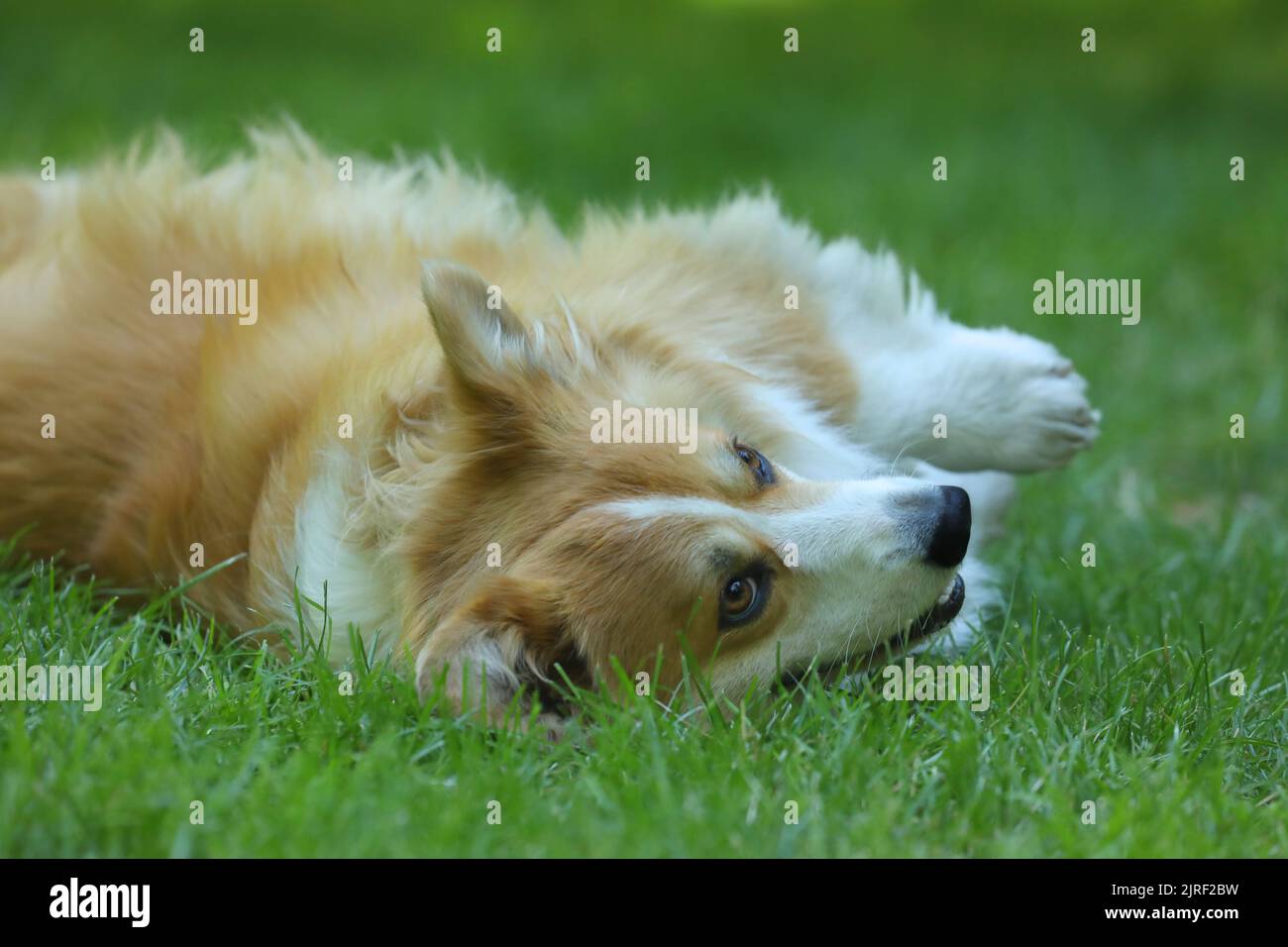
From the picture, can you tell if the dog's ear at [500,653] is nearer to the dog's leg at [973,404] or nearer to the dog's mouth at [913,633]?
the dog's mouth at [913,633]

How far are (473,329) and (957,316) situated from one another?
345cm

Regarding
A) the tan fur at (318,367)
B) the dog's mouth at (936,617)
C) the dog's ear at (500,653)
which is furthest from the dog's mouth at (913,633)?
the dog's ear at (500,653)

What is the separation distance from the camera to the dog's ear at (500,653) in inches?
133

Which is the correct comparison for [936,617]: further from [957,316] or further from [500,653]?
[957,316]

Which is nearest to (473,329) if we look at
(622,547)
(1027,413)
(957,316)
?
(622,547)

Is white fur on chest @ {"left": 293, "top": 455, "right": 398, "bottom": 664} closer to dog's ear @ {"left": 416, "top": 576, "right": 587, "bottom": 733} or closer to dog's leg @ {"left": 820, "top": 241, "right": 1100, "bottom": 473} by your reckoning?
dog's ear @ {"left": 416, "top": 576, "right": 587, "bottom": 733}

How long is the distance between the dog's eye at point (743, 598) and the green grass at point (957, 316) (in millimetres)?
222

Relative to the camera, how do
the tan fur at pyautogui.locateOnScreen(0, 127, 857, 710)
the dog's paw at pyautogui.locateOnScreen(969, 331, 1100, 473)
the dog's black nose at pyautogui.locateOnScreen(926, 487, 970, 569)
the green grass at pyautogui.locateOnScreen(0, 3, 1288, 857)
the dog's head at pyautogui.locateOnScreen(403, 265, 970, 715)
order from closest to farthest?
the green grass at pyautogui.locateOnScreen(0, 3, 1288, 857) → the dog's head at pyautogui.locateOnScreen(403, 265, 970, 715) → the dog's black nose at pyautogui.locateOnScreen(926, 487, 970, 569) → the tan fur at pyautogui.locateOnScreen(0, 127, 857, 710) → the dog's paw at pyautogui.locateOnScreen(969, 331, 1100, 473)

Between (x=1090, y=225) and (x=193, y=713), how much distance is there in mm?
6577

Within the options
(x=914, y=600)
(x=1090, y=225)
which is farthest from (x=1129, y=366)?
(x=914, y=600)

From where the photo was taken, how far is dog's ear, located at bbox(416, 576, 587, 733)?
3381 mm

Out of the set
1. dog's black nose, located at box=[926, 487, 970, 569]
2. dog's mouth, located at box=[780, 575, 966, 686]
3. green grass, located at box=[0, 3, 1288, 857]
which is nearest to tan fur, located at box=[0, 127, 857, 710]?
green grass, located at box=[0, 3, 1288, 857]

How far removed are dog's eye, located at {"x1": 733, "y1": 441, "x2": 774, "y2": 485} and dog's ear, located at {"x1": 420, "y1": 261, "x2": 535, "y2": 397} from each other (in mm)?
624
